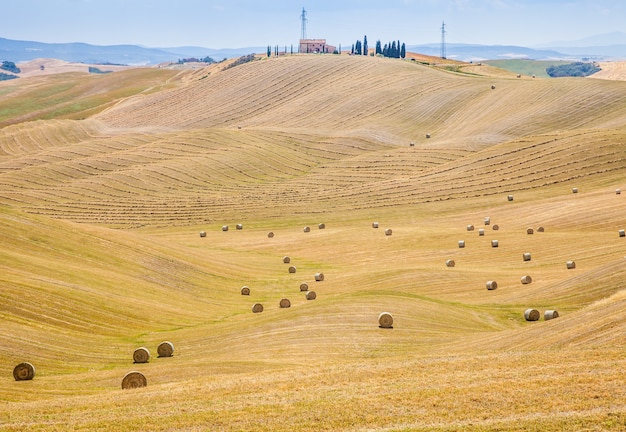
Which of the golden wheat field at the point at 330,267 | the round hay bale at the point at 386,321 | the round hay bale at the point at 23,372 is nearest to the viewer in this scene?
the golden wheat field at the point at 330,267

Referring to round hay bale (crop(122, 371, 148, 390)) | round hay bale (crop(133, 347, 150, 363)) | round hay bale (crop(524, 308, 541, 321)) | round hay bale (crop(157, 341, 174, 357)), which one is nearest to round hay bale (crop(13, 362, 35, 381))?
round hay bale (crop(122, 371, 148, 390))

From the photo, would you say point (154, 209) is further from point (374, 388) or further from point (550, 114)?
point (374, 388)

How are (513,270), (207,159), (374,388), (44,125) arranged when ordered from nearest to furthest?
(374,388), (513,270), (207,159), (44,125)

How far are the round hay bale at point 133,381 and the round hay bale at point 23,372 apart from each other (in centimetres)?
473

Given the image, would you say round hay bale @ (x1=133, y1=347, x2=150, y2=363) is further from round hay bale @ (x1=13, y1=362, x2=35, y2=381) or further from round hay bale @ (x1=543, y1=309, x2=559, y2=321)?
round hay bale @ (x1=543, y1=309, x2=559, y2=321)

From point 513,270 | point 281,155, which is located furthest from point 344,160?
point 513,270

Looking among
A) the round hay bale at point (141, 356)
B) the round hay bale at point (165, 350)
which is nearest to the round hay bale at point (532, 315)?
the round hay bale at point (165, 350)

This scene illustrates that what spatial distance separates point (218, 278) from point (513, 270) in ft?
67.9

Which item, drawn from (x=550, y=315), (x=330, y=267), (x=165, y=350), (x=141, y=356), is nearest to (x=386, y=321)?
(x=550, y=315)

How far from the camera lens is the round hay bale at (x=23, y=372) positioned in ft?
112

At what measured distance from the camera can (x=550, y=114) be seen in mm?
142250

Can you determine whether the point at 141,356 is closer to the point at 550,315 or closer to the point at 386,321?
the point at 386,321

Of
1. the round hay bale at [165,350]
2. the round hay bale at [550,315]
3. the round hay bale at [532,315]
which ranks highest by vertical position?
the round hay bale at [550,315]

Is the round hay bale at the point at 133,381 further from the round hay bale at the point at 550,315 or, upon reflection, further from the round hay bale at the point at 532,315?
the round hay bale at the point at 532,315
